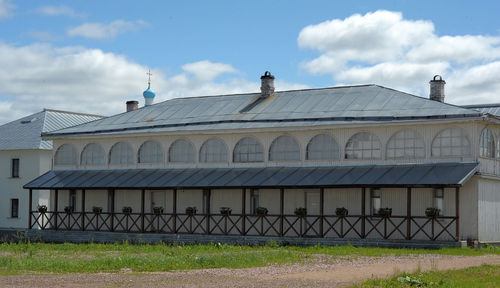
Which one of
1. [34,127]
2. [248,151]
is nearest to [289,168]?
[248,151]

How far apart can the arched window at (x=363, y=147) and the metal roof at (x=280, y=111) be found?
73 cm

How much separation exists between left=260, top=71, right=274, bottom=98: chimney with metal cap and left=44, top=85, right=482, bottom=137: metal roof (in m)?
0.40

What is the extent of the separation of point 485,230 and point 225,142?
1220cm

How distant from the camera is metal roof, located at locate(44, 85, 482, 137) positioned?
34.1 metres

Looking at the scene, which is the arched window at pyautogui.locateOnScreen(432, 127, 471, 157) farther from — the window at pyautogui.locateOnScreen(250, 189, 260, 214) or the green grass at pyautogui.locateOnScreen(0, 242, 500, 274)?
the window at pyautogui.locateOnScreen(250, 189, 260, 214)

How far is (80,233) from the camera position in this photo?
38.8 m

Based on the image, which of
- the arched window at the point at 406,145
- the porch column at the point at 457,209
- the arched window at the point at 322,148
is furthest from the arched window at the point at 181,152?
the porch column at the point at 457,209

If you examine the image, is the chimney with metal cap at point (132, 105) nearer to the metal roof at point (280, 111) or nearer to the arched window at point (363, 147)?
the metal roof at point (280, 111)

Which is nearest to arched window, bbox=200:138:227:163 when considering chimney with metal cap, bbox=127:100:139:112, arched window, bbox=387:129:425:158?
arched window, bbox=387:129:425:158

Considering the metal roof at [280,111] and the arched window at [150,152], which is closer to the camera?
the metal roof at [280,111]

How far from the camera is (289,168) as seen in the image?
116ft

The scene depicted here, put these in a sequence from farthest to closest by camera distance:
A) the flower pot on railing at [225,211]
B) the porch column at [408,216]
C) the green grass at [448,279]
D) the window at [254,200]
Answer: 1. the window at [254,200]
2. the flower pot on railing at [225,211]
3. the porch column at [408,216]
4. the green grass at [448,279]

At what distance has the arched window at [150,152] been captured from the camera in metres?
39.7

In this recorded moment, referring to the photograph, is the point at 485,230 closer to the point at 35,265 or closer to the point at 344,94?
the point at 344,94
